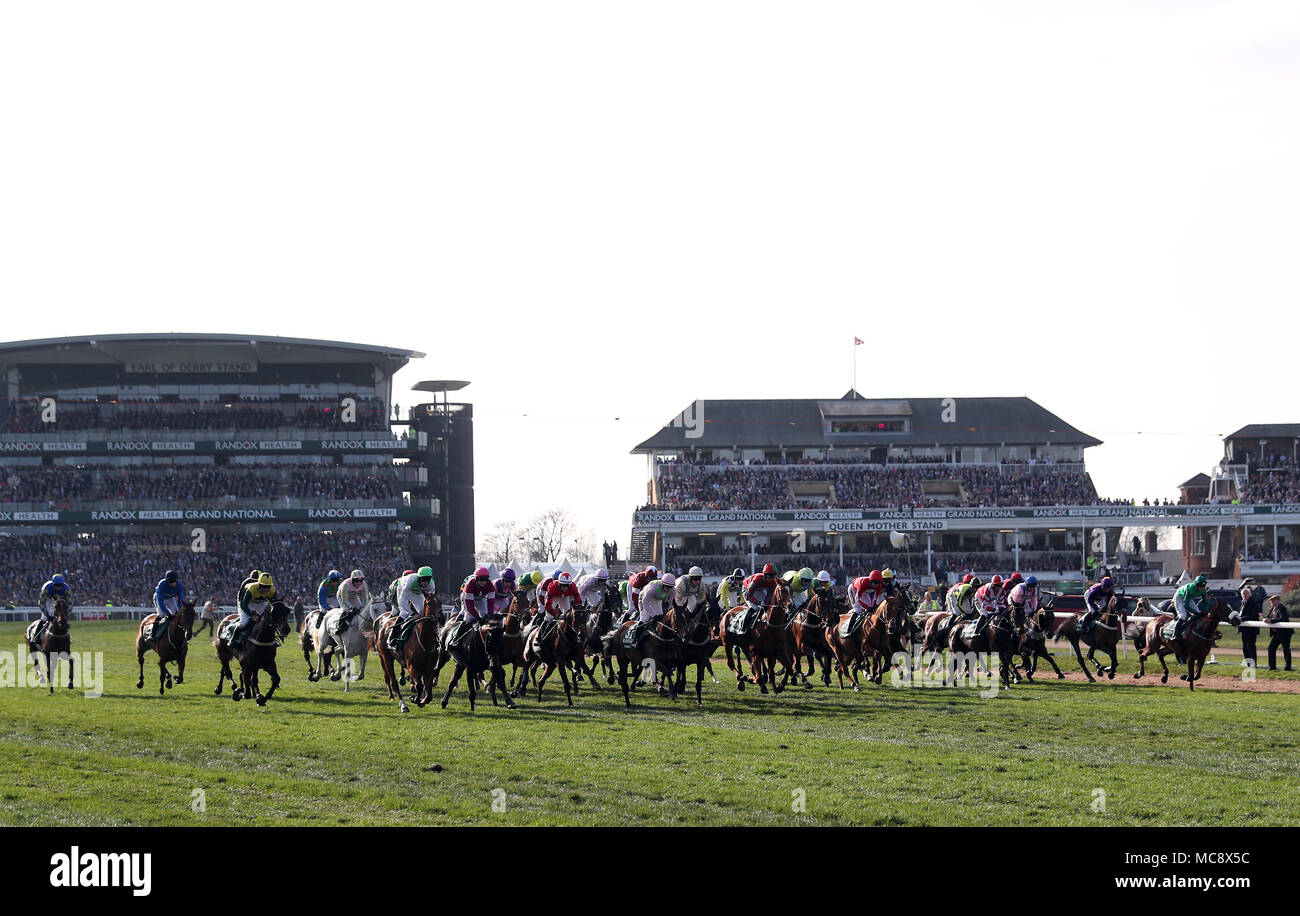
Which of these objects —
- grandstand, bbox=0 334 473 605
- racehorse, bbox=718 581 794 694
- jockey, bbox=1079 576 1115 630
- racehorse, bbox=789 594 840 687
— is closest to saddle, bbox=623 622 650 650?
racehorse, bbox=718 581 794 694

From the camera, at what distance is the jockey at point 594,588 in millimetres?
23172

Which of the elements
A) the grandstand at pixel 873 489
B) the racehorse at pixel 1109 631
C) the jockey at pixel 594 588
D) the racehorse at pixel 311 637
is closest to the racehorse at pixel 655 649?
the jockey at pixel 594 588

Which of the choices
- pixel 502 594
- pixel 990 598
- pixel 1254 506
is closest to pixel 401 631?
pixel 502 594

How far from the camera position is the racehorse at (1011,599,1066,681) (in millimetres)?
22891

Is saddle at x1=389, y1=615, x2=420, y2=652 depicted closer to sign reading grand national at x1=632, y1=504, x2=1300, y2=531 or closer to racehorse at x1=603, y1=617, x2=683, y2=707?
racehorse at x1=603, y1=617, x2=683, y2=707

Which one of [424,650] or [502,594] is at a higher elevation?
[502,594]

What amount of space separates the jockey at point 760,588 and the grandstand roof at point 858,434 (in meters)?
44.3

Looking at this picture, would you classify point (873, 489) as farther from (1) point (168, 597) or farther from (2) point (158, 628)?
(2) point (158, 628)

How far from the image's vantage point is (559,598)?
2009cm

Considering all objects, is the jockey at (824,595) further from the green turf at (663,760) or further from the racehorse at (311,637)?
the racehorse at (311,637)

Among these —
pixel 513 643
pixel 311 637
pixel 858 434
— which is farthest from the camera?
pixel 858 434

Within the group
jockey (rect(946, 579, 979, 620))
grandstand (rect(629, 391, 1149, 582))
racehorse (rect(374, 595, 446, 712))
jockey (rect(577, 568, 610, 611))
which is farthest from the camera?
grandstand (rect(629, 391, 1149, 582))

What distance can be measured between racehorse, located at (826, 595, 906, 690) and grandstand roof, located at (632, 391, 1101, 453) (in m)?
44.7

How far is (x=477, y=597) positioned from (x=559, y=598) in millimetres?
1177
